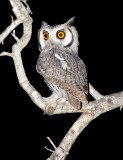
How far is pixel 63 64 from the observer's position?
2.04m

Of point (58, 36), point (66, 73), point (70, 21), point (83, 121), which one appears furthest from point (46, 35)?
point (83, 121)

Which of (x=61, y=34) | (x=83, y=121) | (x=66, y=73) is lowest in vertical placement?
(x=83, y=121)

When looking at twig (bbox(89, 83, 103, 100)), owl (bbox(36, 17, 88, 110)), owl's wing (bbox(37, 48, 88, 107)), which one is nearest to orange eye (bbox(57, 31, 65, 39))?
owl (bbox(36, 17, 88, 110))

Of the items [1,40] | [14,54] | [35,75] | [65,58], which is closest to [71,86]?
[65,58]

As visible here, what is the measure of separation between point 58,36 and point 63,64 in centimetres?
28

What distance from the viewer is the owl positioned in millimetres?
1933

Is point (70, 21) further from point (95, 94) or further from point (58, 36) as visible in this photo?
point (95, 94)

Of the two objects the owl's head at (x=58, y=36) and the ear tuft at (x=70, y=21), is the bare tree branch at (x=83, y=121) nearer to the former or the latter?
the owl's head at (x=58, y=36)

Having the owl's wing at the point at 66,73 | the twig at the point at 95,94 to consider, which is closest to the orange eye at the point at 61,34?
the owl's wing at the point at 66,73

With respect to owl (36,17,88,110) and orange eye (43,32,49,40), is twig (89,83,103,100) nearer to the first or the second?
owl (36,17,88,110)

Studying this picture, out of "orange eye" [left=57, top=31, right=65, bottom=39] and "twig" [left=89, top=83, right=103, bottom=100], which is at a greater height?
"orange eye" [left=57, top=31, right=65, bottom=39]

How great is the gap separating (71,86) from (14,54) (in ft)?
1.57

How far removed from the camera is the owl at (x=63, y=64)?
1.93 meters

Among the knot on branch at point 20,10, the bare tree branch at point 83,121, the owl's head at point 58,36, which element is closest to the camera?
the knot on branch at point 20,10
